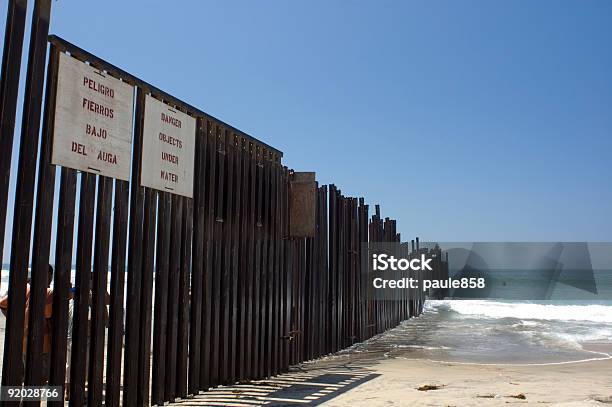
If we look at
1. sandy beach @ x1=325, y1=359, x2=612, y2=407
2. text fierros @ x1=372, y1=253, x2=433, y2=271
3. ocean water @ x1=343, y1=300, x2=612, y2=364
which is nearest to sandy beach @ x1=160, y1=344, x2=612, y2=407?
sandy beach @ x1=325, y1=359, x2=612, y2=407

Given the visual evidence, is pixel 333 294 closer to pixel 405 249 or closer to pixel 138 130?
pixel 138 130

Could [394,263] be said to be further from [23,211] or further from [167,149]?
[23,211]

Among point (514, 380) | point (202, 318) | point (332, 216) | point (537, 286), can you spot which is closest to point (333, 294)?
point (332, 216)

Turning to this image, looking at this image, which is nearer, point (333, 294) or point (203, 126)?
point (203, 126)

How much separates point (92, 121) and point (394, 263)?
43.3ft

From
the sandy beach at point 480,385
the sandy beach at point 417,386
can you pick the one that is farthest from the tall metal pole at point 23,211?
the sandy beach at point 480,385

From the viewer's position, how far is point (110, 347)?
5.29 meters

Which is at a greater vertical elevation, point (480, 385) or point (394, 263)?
point (394, 263)

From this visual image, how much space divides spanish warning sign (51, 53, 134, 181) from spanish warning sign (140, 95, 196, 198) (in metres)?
0.30

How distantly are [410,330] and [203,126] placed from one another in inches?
466

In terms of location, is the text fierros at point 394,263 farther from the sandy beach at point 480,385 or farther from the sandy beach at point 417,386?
the sandy beach at point 417,386

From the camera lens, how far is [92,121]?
501 cm

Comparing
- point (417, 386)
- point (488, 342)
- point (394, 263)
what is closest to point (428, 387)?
point (417, 386)

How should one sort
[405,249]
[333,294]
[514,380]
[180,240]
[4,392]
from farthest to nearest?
[405,249] < [333,294] < [514,380] < [180,240] < [4,392]
